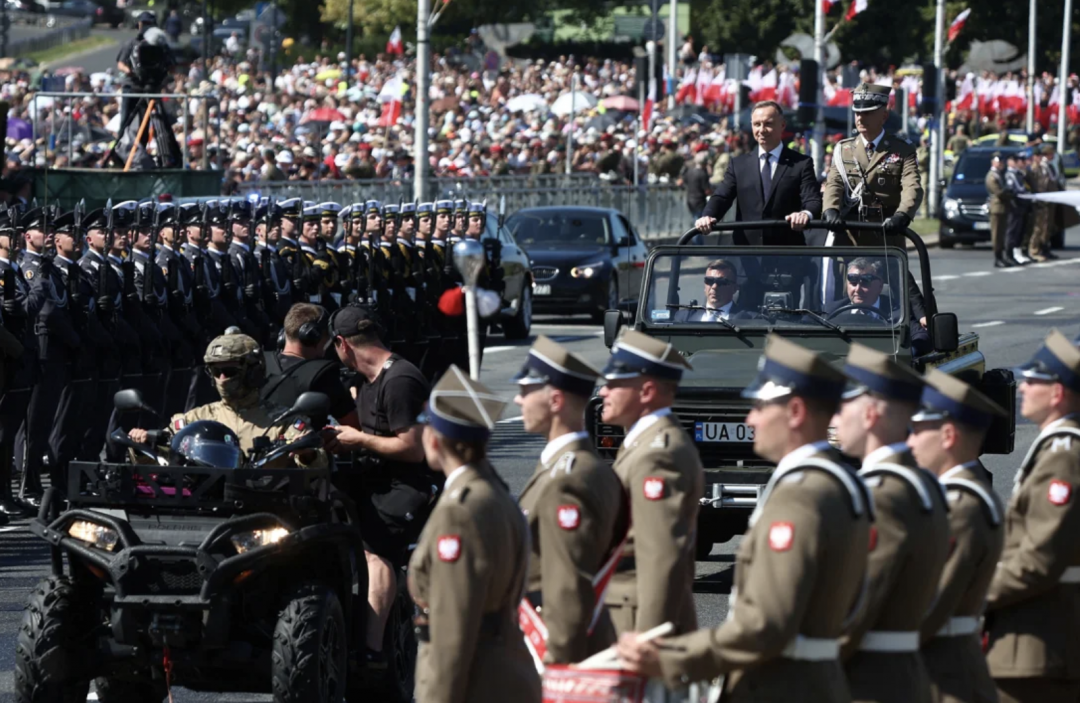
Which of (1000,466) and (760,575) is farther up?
(760,575)

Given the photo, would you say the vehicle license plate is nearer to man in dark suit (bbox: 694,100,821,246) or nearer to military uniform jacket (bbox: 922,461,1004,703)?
man in dark suit (bbox: 694,100,821,246)

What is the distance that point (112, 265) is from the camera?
51.3 feet

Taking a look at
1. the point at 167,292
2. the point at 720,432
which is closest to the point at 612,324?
the point at 720,432

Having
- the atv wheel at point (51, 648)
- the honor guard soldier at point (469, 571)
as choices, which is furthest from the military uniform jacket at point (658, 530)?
the atv wheel at point (51, 648)

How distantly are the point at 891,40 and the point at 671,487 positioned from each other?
79.5 meters

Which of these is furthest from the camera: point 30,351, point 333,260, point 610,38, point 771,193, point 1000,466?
point 610,38

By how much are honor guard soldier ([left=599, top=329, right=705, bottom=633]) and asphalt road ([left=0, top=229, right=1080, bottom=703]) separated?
3280 millimetres

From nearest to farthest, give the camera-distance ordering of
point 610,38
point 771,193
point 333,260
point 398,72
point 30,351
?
point 771,193
point 30,351
point 333,260
point 398,72
point 610,38

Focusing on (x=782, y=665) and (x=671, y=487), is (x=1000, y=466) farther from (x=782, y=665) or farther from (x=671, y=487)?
(x=782, y=665)

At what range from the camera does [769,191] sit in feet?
42.3

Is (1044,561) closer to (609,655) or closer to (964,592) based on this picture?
(964,592)

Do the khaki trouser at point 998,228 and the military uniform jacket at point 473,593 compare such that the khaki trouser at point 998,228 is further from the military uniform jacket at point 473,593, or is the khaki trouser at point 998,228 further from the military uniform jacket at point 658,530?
the military uniform jacket at point 473,593

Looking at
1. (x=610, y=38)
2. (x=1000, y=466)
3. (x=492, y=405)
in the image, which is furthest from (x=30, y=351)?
(x=610, y=38)

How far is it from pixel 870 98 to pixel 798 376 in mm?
7774
